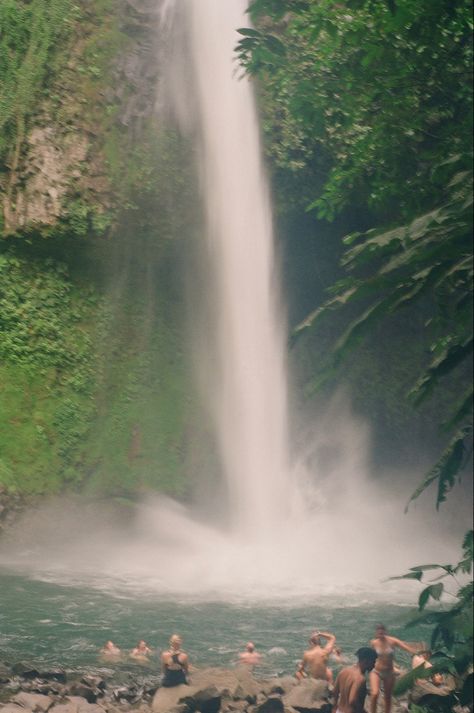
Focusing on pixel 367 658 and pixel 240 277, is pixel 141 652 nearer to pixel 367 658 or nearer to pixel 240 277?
pixel 367 658

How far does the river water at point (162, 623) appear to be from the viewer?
1118 centimetres

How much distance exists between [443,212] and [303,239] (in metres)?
16.6

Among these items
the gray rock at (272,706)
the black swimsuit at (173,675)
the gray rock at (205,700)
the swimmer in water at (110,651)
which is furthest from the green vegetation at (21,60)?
the gray rock at (272,706)

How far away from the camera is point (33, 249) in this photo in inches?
741

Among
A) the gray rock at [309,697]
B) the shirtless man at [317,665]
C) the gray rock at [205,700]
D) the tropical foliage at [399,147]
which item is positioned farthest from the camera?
the shirtless man at [317,665]

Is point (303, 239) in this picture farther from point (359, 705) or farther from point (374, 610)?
point (359, 705)

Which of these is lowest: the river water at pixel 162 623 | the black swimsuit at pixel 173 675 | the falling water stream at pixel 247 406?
the black swimsuit at pixel 173 675

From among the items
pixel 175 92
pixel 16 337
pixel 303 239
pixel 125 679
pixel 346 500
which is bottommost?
pixel 125 679

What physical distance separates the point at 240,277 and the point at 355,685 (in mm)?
13946

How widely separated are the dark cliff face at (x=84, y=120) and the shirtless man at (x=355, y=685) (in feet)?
40.9

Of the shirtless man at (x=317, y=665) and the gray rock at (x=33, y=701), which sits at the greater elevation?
the shirtless man at (x=317, y=665)

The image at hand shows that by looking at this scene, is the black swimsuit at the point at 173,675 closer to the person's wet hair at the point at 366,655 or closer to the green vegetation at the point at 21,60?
the person's wet hair at the point at 366,655

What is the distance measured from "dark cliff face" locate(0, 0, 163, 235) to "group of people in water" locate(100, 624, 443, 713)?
A: 10.2 metres

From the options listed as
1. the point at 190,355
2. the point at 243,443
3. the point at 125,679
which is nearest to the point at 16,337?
the point at 190,355
